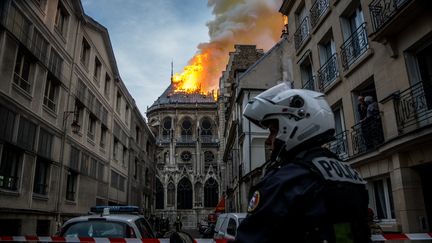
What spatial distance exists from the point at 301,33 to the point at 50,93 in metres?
11.0

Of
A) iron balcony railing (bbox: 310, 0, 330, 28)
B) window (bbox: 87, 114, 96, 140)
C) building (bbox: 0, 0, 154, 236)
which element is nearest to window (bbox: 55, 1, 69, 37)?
building (bbox: 0, 0, 154, 236)

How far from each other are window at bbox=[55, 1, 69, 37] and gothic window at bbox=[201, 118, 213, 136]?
2098 inches

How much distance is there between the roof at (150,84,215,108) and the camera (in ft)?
233

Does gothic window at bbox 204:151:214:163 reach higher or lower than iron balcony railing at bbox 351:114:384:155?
higher

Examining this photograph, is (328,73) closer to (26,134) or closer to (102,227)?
(102,227)

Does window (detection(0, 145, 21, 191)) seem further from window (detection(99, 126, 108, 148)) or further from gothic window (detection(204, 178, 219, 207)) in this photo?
gothic window (detection(204, 178, 219, 207))

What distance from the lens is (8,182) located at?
36.8ft

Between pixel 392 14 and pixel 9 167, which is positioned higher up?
pixel 392 14

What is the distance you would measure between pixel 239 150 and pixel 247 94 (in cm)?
486

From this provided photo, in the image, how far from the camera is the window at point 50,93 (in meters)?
14.2

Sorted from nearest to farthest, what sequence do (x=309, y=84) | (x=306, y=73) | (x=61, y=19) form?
(x=309, y=84) < (x=306, y=73) < (x=61, y=19)

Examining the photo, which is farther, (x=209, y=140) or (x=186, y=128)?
(x=186, y=128)

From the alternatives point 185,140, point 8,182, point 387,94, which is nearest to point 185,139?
point 185,140

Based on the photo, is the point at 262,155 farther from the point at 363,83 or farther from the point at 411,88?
the point at 411,88
